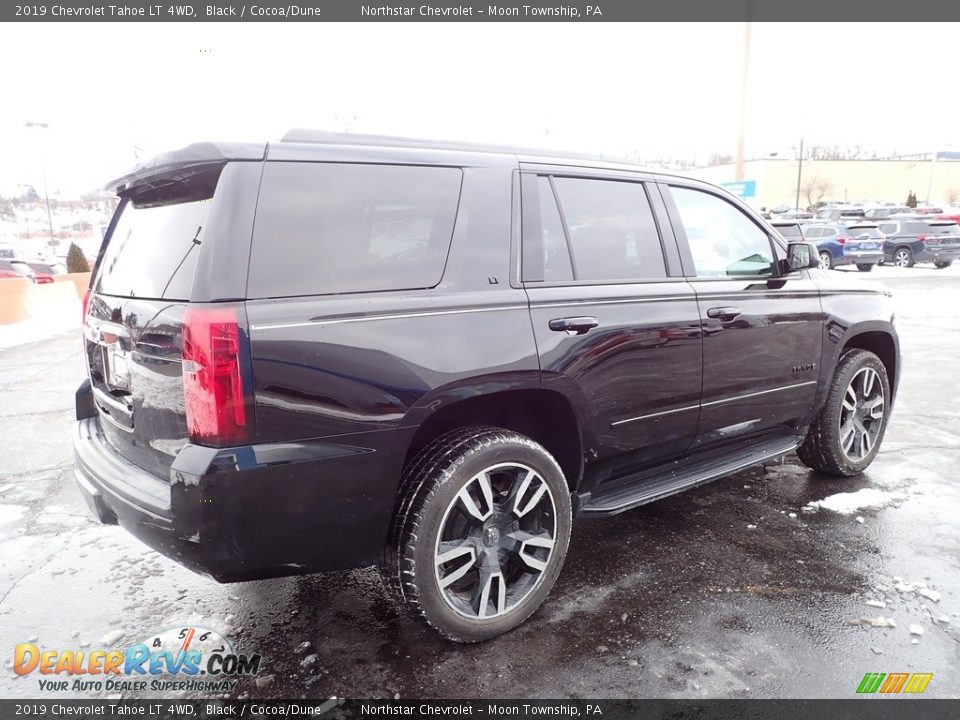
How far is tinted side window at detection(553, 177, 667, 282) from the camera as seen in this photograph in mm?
3068

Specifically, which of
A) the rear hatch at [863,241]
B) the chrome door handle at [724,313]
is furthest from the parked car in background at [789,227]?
the chrome door handle at [724,313]

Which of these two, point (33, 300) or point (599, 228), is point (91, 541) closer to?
point (599, 228)

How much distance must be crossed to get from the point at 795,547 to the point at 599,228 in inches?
77.0

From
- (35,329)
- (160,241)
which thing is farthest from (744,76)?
(35,329)

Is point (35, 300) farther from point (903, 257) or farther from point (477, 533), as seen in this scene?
point (903, 257)

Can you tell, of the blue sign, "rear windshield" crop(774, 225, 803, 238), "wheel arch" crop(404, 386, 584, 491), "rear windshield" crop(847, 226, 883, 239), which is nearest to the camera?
"wheel arch" crop(404, 386, 584, 491)

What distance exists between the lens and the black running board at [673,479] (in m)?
3.09

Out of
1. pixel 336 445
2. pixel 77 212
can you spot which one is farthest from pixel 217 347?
pixel 77 212

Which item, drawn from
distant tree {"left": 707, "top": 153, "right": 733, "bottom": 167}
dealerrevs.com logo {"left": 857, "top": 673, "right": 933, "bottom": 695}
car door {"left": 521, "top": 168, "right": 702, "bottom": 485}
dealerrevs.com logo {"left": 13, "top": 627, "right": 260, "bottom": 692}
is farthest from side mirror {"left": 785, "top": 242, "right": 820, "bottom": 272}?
distant tree {"left": 707, "top": 153, "right": 733, "bottom": 167}

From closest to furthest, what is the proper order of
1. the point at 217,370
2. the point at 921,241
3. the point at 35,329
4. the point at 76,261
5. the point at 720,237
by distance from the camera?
the point at 217,370 < the point at 720,237 < the point at 35,329 < the point at 76,261 < the point at 921,241

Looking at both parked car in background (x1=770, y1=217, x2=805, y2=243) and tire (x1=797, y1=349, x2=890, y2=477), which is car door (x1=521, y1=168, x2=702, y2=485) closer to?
tire (x1=797, y1=349, x2=890, y2=477)

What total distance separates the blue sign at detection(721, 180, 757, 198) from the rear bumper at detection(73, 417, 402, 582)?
46.2 feet

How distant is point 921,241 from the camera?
22609 millimetres

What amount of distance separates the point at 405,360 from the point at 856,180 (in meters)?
102
